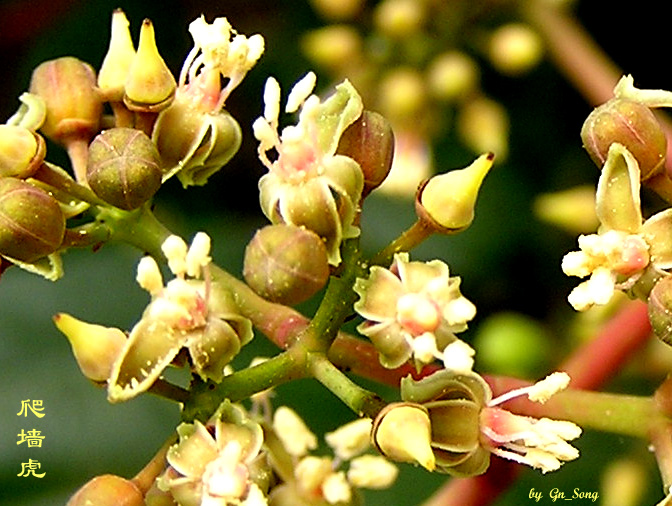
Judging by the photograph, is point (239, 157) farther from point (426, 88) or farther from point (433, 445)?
point (433, 445)

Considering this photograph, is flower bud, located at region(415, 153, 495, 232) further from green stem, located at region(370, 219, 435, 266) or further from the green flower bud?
the green flower bud

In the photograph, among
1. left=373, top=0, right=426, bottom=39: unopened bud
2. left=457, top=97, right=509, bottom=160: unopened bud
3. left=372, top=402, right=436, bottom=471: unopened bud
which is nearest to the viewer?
left=372, top=402, right=436, bottom=471: unopened bud

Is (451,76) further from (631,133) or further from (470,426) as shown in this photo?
(470,426)

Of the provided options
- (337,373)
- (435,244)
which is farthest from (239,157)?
(337,373)

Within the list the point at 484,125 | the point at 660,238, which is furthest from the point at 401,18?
the point at 660,238

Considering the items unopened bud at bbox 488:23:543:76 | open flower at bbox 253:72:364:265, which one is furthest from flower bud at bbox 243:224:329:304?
unopened bud at bbox 488:23:543:76

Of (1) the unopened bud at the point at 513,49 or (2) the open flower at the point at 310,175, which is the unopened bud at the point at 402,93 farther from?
(2) the open flower at the point at 310,175
